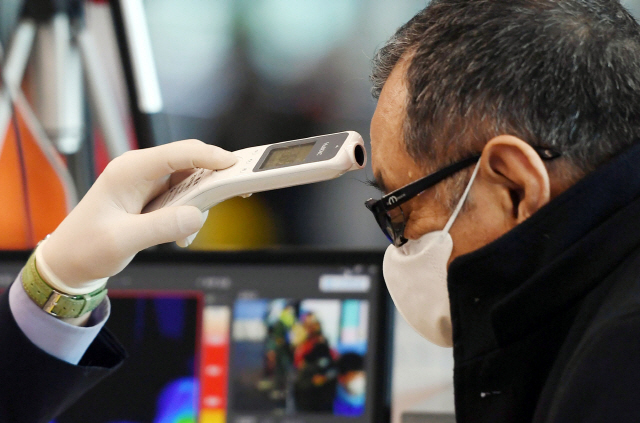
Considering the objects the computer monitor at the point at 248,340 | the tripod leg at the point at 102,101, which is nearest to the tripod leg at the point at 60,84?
the tripod leg at the point at 102,101

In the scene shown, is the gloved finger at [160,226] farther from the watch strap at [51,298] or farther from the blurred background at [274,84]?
the blurred background at [274,84]

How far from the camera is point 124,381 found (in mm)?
1202

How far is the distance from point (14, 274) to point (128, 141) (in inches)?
12.4

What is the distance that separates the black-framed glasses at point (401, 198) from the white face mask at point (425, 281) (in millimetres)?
22

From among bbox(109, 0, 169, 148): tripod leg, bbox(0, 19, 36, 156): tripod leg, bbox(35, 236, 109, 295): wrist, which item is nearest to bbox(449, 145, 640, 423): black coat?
bbox(35, 236, 109, 295): wrist

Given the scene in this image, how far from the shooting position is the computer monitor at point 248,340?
1195mm

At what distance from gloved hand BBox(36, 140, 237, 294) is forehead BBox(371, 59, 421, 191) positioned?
0.16 m

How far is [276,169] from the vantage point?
2.33ft

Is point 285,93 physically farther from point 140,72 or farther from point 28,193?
point 28,193

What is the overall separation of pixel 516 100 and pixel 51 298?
0.58m

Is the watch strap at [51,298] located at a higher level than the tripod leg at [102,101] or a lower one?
lower

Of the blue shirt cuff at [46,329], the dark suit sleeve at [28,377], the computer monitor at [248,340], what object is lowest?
the computer monitor at [248,340]

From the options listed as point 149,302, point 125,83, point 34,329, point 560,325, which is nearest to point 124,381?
point 149,302

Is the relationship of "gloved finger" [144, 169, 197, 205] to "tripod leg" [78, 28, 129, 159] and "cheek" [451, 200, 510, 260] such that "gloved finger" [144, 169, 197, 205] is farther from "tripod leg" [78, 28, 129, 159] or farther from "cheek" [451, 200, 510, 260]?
"tripod leg" [78, 28, 129, 159]
